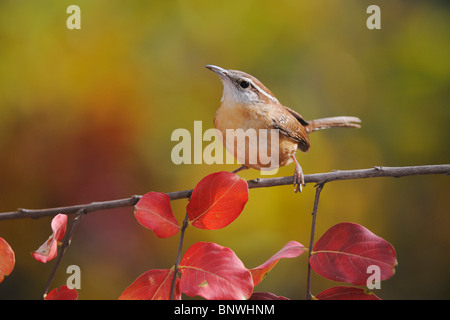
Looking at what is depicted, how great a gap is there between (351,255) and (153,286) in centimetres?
24

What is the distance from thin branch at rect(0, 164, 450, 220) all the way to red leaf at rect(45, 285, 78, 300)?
0.11 m

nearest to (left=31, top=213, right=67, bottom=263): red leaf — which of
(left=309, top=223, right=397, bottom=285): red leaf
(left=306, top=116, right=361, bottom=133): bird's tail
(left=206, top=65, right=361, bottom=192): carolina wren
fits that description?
(left=309, top=223, right=397, bottom=285): red leaf

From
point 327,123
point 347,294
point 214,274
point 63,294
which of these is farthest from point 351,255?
point 327,123

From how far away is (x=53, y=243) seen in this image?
0.57 m

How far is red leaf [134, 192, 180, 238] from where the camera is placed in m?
0.57

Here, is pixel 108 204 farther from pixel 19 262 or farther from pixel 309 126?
pixel 19 262

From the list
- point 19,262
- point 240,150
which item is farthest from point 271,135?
point 19,262

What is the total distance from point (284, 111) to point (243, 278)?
680mm

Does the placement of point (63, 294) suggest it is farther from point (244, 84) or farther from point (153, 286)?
point (244, 84)

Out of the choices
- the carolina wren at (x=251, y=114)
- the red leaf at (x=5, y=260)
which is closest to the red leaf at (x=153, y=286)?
the red leaf at (x=5, y=260)

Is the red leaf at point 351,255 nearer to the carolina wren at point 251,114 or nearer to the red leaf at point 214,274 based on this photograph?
the red leaf at point 214,274

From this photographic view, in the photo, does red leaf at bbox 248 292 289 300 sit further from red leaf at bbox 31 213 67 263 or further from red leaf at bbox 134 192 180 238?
red leaf at bbox 31 213 67 263

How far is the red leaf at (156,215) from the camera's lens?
1.88 ft

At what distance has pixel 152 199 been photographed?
0.58 meters
